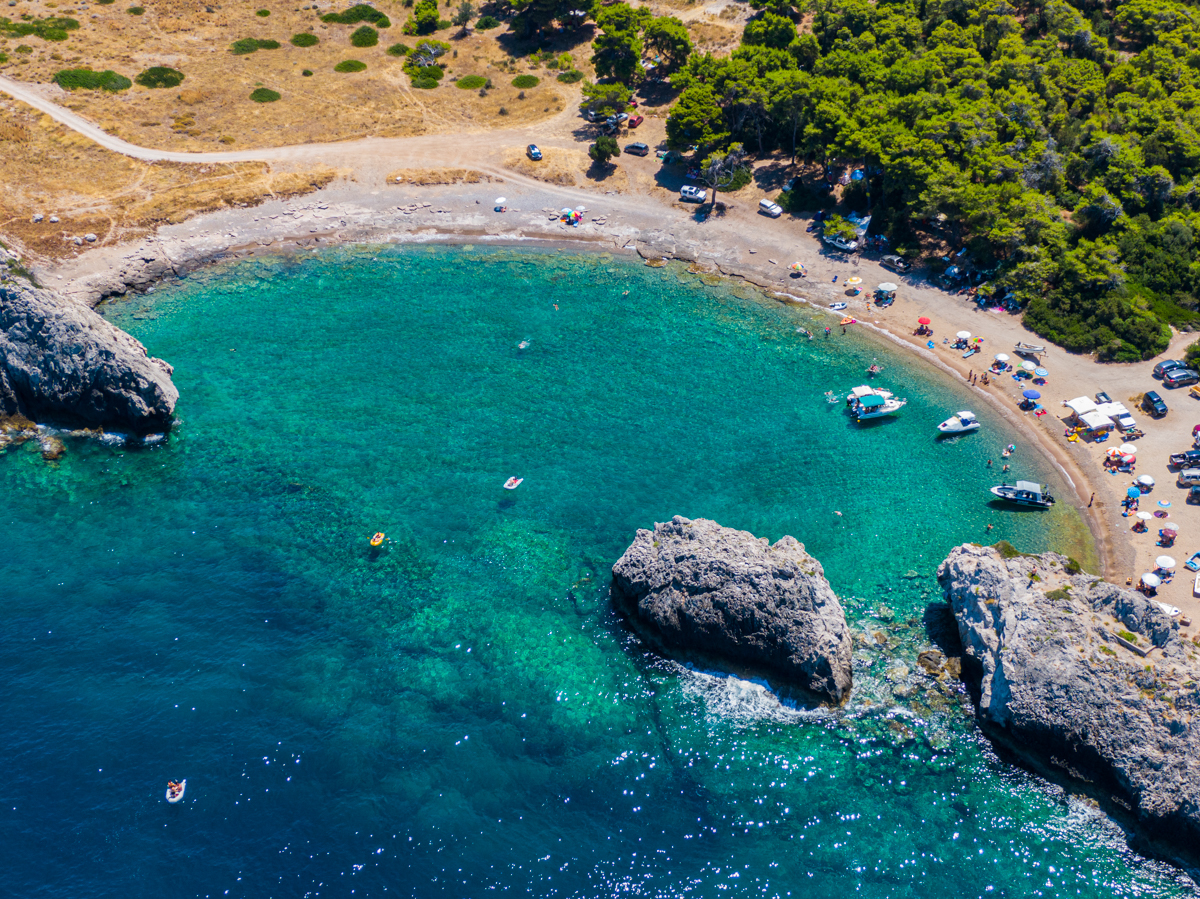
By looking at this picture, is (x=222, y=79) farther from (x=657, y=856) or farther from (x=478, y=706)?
(x=657, y=856)

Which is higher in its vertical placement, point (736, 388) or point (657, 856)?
point (736, 388)

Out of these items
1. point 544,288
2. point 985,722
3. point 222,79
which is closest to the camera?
point 985,722

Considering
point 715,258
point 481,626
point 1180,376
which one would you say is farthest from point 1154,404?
point 481,626

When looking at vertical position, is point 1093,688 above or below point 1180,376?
below

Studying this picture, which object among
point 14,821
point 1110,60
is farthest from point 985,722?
point 1110,60

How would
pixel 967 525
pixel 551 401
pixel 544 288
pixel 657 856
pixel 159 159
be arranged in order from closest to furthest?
1. pixel 657 856
2. pixel 967 525
3. pixel 551 401
4. pixel 544 288
5. pixel 159 159

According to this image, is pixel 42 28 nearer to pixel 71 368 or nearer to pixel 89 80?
pixel 89 80

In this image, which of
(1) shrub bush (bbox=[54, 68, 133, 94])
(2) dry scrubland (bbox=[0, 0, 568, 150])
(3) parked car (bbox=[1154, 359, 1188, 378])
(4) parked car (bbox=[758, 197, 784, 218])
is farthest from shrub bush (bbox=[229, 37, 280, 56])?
(3) parked car (bbox=[1154, 359, 1188, 378])
